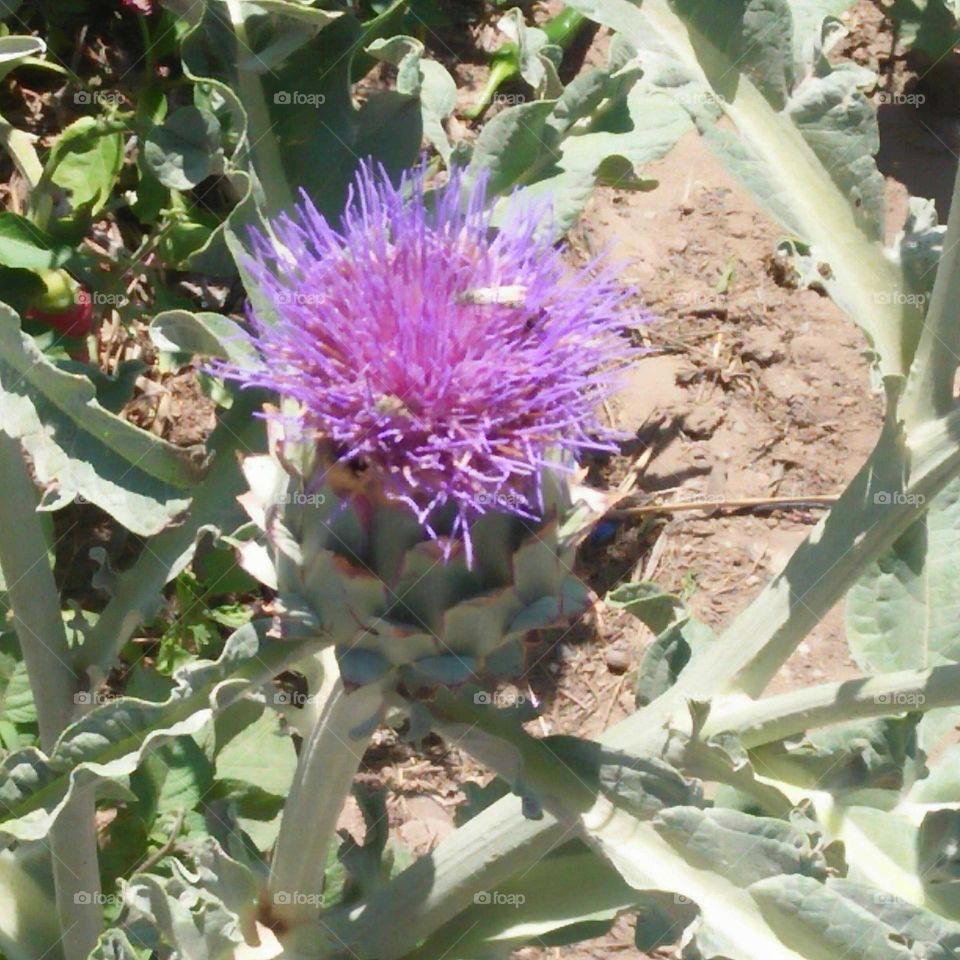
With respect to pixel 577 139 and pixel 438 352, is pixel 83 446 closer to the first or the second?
pixel 438 352

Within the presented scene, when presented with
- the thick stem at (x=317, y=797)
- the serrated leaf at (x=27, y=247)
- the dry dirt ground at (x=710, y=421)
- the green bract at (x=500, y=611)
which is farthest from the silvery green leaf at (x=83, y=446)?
the dry dirt ground at (x=710, y=421)

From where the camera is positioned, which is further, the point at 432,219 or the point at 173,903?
the point at 432,219

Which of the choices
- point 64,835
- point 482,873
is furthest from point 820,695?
point 64,835

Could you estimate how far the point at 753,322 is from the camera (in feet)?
8.64

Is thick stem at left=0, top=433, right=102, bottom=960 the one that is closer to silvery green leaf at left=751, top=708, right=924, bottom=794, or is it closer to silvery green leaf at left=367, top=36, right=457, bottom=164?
silvery green leaf at left=367, top=36, right=457, bottom=164

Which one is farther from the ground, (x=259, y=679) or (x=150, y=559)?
(x=150, y=559)

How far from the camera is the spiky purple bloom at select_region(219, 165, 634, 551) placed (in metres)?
1.19

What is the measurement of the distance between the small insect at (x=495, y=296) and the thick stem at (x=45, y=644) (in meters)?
0.53

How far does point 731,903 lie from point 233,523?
25.5 inches

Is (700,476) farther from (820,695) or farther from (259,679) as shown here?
(259,679)

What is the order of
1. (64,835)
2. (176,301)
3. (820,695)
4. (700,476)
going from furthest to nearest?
(700,476), (176,301), (64,835), (820,695)

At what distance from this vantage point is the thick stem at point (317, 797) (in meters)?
1.36

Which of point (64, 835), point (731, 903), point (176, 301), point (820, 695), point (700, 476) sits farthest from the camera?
point (700, 476)

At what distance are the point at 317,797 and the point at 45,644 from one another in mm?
355
